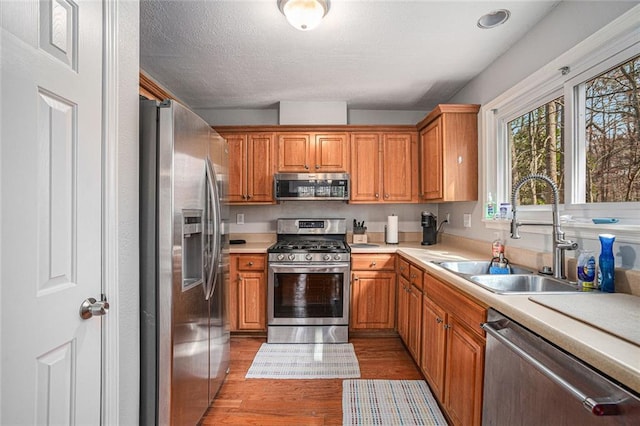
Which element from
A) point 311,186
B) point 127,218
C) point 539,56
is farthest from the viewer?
point 311,186

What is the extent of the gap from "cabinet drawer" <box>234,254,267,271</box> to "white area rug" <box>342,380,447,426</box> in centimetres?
126

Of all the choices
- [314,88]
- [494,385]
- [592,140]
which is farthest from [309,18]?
[494,385]

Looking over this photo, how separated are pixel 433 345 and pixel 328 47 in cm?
217

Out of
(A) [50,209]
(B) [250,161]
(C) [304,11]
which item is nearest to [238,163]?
(B) [250,161]

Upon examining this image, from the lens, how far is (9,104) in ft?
2.58

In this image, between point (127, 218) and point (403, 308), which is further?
point (403, 308)

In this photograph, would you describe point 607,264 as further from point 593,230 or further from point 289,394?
point 289,394

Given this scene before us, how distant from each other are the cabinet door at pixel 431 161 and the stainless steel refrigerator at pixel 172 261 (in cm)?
202

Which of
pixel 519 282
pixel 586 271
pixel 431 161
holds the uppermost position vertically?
pixel 431 161

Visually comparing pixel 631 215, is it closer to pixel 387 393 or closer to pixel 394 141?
pixel 387 393

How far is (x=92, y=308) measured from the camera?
41.1 inches

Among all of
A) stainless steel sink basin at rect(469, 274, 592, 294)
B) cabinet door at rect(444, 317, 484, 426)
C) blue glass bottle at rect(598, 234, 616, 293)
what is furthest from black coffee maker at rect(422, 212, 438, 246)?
blue glass bottle at rect(598, 234, 616, 293)

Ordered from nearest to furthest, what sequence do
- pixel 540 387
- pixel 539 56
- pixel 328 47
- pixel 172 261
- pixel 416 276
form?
1. pixel 540 387
2. pixel 172 261
3. pixel 539 56
4. pixel 328 47
5. pixel 416 276

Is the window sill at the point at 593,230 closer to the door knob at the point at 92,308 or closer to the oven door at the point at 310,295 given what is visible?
the oven door at the point at 310,295
